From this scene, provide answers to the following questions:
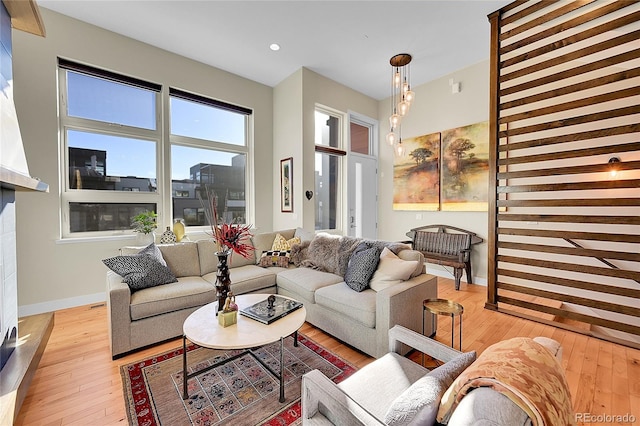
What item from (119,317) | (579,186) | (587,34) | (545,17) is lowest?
(119,317)

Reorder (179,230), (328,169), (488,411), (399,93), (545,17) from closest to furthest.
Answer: (488,411), (545,17), (179,230), (328,169), (399,93)

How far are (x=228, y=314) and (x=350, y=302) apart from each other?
104 cm

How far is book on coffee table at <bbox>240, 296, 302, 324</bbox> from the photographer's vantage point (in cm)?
196

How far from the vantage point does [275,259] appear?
3479mm

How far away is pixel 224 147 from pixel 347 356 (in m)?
3.86

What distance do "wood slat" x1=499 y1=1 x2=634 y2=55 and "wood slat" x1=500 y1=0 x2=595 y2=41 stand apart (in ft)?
0.31

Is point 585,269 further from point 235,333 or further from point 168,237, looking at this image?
point 168,237

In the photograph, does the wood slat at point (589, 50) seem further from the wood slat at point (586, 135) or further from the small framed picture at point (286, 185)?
the small framed picture at point (286, 185)

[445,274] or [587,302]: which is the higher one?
[587,302]

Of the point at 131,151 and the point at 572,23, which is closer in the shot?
the point at 572,23

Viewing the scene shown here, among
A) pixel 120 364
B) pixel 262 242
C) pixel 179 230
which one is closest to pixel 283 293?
pixel 262 242

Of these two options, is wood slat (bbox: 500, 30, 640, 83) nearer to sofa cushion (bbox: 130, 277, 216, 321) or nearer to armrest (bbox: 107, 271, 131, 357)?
sofa cushion (bbox: 130, 277, 216, 321)

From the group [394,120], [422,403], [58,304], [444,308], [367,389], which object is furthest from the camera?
[394,120]

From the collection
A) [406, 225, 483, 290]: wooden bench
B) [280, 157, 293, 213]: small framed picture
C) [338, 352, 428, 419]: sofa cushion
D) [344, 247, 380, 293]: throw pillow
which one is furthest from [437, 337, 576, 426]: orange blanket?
[280, 157, 293, 213]: small framed picture
